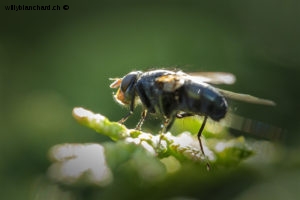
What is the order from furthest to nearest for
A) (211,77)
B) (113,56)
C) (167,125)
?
(113,56) < (211,77) < (167,125)

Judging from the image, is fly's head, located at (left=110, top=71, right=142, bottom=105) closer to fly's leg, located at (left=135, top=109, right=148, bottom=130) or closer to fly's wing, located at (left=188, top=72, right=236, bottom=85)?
fly's leg, located at (left=135, top=109, right=148, bottom=130)

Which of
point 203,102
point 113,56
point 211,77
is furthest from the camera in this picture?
point 113,56

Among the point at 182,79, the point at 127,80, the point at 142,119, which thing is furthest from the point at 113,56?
the point at 182,79

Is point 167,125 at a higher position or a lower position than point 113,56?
lower

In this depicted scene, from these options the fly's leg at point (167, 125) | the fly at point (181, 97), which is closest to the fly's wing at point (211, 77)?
the fly at point (181, 97)

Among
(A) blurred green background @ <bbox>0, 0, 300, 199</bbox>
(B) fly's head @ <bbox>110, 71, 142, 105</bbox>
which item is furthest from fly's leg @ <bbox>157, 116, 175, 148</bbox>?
(A) blurred green background @ <bbox>0, 0, 300, 199</bbox>

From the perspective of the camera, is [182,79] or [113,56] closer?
[182,79]

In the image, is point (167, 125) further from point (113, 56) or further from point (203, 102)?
point (113, 56)

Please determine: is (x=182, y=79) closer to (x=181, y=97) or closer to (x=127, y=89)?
(x=181, y=97)
